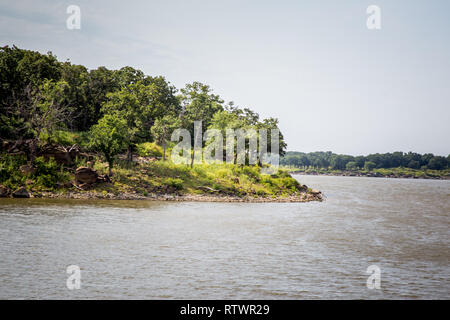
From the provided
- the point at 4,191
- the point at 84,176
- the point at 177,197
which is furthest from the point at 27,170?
the point at 177,197

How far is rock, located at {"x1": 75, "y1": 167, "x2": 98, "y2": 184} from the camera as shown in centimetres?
4931

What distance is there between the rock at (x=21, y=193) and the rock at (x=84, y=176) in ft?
20.8

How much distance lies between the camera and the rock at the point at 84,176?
4931cm

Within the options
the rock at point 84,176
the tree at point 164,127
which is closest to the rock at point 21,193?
the rock at point 84,176

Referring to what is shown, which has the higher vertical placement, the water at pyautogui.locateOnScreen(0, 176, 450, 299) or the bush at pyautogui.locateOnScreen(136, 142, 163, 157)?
the bush at pyautogui.locateOnScreen(136, 142, 163, 157)

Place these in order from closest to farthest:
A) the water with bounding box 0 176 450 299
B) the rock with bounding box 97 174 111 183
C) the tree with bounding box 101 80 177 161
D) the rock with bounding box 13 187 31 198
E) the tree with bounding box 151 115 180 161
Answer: the water with bounding box 0 176 450 299 → the rock with bounding box 13 187 31 198 → the rock with bounding box 97 174 111 183 → the tree with bounding box 101 80 177 161 → the tree with bounding box 151 115 180 161

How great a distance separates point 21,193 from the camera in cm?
4422

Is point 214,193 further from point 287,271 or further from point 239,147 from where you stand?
point 287,271

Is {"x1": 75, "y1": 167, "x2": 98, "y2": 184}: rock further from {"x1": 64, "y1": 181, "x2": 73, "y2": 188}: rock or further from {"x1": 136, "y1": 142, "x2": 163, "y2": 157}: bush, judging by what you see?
{"x1": 136, "y1": 142, "x2": 163, "y2": 157}: bush

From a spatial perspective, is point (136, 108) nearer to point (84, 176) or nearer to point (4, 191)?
point (84, 176)

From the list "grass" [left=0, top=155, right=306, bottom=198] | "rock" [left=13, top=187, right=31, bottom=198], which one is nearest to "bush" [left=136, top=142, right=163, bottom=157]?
"grass" [left=0, top=155, right=306, bottom=198]

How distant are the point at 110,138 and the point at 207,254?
34.6 m

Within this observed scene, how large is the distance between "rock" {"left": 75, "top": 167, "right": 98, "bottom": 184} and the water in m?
8.56

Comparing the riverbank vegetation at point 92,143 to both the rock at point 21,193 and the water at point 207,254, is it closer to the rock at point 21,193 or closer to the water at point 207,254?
the rock at point 21,193
